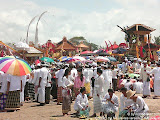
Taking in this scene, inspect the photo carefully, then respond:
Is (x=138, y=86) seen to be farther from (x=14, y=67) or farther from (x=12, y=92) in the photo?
(x=14, y=67)

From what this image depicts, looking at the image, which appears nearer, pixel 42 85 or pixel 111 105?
pixel 111 105

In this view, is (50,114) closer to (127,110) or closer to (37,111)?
(37,111)

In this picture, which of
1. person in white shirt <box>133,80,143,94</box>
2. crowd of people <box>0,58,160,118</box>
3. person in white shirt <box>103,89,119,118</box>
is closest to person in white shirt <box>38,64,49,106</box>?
crowd of people <box>0,58,160,118</box>

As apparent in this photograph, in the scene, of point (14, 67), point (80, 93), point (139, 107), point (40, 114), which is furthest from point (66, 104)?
point (139, 107)

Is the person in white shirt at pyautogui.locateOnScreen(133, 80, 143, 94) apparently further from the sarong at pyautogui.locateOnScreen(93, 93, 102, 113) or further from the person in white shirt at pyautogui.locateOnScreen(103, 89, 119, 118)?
the person in white shirt at pyautogui.locateOnScreen(103, 89, 119, 118)

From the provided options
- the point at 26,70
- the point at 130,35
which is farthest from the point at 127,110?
the point at 130,35

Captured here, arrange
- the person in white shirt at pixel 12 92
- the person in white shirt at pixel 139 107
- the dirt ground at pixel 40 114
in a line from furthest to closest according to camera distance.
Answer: the person in white shirt at pixel 12 92 → the dirt ground at pixel 40 114 → the person in white shirt at pixel 139 107

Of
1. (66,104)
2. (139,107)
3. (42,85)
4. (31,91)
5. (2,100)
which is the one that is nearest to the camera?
(139,107)

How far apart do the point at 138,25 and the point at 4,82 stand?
3148 centimetres

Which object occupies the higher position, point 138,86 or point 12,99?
point 138,86

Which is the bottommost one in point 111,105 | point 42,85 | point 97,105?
point 97,105

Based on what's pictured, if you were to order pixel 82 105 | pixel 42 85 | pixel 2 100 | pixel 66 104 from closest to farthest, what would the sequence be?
pixel 82 105 → pixel 66 104 → pixel 2 100 → pixel 42 85

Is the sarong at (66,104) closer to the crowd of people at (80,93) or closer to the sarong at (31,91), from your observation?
the crowd of people at (80,93)

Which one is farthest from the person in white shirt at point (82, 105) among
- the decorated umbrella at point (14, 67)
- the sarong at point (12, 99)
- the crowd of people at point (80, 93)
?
the sarong at point (12, 99)
